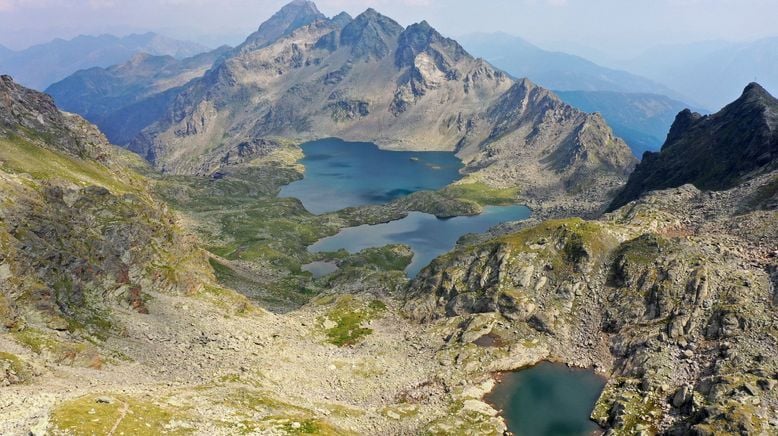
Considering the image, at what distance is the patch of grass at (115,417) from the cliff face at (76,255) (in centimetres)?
2759

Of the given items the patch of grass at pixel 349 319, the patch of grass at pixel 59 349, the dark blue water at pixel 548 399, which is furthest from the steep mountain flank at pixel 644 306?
the patch of grass at pixel 59 349

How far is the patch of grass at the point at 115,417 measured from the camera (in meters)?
51.9

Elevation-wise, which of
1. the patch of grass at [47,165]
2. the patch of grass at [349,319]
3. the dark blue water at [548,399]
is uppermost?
the patch of grass at [47,165]

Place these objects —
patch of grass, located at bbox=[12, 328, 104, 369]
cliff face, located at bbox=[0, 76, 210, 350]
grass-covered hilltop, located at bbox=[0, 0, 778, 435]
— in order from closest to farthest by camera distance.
Answer: grass-covered hilltop, located at bbox=[0, 0, 778, 435] < patch of grass, located at bbox=[12, 328, 104, 369] < cliff face, located at bbox=[0, 76, 210, 350]

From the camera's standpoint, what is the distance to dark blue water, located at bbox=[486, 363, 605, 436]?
279 feet

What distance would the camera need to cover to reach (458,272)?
415ft

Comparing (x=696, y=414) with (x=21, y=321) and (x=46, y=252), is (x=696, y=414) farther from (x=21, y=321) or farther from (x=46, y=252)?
(x=46, y=252)

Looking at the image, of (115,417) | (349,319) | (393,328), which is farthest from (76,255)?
(393,328)

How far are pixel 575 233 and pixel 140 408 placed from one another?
99.7 metres

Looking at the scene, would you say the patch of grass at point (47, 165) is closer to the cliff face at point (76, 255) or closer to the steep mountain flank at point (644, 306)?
the cliff face at point (76, 255)

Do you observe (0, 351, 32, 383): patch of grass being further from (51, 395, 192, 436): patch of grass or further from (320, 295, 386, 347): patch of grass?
(320, 295, 386, 347): patch of grass

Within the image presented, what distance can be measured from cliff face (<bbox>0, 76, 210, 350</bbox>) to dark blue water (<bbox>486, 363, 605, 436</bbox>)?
69226 mm

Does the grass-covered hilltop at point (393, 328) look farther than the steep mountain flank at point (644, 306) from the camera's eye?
No

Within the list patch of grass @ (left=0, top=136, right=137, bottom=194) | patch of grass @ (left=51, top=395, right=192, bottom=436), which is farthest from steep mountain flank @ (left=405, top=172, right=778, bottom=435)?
patch of grass @ (left=0, top=136, right=137, bottom=194)
